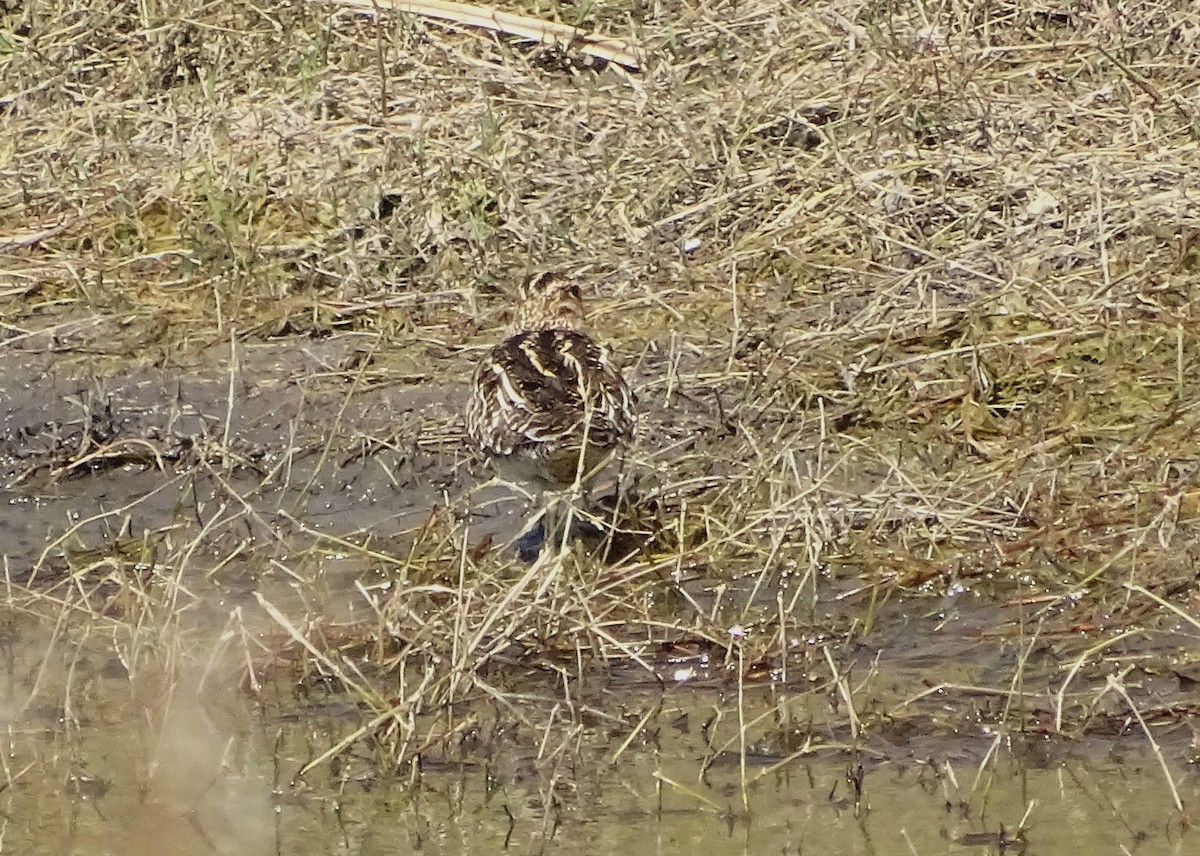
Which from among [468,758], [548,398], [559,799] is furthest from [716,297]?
[559,799]

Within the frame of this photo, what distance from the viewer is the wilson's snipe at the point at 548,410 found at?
614cm

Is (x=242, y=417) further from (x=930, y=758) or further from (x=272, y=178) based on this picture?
(x=930, y=758)

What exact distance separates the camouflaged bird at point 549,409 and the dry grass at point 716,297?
29 cm

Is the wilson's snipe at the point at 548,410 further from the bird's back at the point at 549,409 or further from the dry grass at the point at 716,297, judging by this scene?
the dry grass at the point at 716,297

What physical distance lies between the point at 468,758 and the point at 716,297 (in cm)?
323

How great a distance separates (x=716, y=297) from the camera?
Result: 26.6ft

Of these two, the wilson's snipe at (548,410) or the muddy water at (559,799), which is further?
the wilson's snipe at (548,410)

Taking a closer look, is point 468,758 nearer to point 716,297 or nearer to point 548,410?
point 548,410

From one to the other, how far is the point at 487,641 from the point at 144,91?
479 cm

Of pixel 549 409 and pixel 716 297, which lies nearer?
pixel 549 409

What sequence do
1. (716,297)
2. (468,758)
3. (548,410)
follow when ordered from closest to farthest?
(468,758)
(548,410)
(716,297)

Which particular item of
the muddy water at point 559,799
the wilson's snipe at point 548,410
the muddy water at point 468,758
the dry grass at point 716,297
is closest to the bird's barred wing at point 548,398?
the wilson's snipe at point 548,410

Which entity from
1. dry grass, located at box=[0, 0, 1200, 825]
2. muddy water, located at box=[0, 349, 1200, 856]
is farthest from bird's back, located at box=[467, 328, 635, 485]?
muddy water, located at box=[0, 349, 1200, 856]

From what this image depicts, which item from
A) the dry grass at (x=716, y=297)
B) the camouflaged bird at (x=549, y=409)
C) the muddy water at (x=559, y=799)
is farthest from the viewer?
the camouflaged bird at (x=549, y=409)
